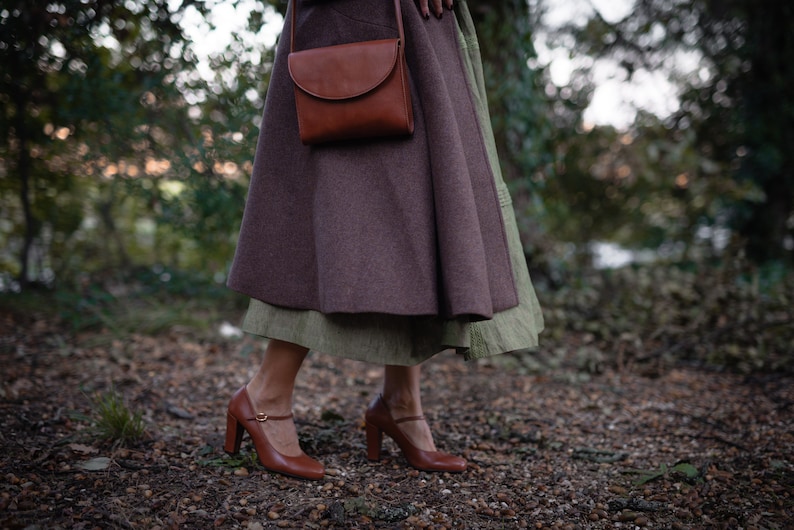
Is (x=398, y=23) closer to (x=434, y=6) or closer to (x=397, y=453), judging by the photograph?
(x=434, y=6)

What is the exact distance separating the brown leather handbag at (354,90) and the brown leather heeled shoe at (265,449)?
2.47 ft

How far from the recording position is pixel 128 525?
51.0 inches

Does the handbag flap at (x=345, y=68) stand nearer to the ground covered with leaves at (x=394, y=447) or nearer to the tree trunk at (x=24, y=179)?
the ground covered with leaves at (x=394, y=447)

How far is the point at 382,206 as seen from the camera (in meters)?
1.41

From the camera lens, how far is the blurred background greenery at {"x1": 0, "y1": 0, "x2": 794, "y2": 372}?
284cm

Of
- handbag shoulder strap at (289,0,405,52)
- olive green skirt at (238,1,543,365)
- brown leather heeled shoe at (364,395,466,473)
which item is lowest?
brown leather heeled shoe at (364,395,466,473)

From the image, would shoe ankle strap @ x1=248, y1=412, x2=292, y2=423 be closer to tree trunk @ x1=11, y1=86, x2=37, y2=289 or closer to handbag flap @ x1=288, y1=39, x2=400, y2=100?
handbag flap @ x1=288, y1=39, x2=400, y2=100

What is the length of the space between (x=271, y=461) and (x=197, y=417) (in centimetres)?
63

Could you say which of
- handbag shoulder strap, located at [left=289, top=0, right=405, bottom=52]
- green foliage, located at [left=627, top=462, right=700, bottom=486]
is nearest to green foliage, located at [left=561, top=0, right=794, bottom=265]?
green foliage, located at [left=627, top=462, right=700, bottom=486]

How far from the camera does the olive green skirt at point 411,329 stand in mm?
1450

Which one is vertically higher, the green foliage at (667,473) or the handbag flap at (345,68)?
the handbag flap at (345,68)

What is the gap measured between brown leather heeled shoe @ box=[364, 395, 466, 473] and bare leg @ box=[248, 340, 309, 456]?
9.3 inches

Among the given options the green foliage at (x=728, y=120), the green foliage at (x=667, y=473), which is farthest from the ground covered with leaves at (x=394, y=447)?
the green foliage at (x=728, y=120)

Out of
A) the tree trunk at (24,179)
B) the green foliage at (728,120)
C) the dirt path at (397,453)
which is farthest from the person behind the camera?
the green foliage at (728,120)
